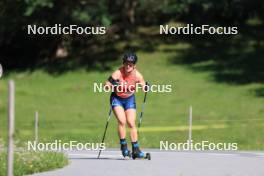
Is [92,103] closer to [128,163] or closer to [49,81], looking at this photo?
[49,81]

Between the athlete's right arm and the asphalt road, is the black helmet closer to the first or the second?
the athlete's right arm

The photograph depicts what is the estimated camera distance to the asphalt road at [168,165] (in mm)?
12141

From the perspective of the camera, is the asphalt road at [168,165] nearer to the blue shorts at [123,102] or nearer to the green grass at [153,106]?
the blue shorts at [123,102]

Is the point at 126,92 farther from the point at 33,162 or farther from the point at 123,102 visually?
the point at 33,162

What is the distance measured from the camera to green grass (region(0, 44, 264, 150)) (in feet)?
94.1

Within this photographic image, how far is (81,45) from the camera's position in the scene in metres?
58.1

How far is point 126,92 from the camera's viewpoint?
14.7 metres

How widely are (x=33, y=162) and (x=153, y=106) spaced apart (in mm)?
28764

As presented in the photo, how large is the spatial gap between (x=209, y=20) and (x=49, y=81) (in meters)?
13.1

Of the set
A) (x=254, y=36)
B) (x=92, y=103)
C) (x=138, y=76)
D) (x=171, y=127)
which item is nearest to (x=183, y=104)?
(x=92, y=103)

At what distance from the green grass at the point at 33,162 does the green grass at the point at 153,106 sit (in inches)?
368

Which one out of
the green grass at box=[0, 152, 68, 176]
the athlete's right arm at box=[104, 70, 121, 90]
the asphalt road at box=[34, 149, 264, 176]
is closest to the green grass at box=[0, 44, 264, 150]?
the asphalt road at box=[34, 149, 264, 176]

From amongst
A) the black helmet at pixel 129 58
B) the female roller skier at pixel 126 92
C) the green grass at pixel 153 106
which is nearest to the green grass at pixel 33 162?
the female roller skier at pixel 126 92

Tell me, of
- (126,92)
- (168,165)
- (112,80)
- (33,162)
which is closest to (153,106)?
(126,92)
